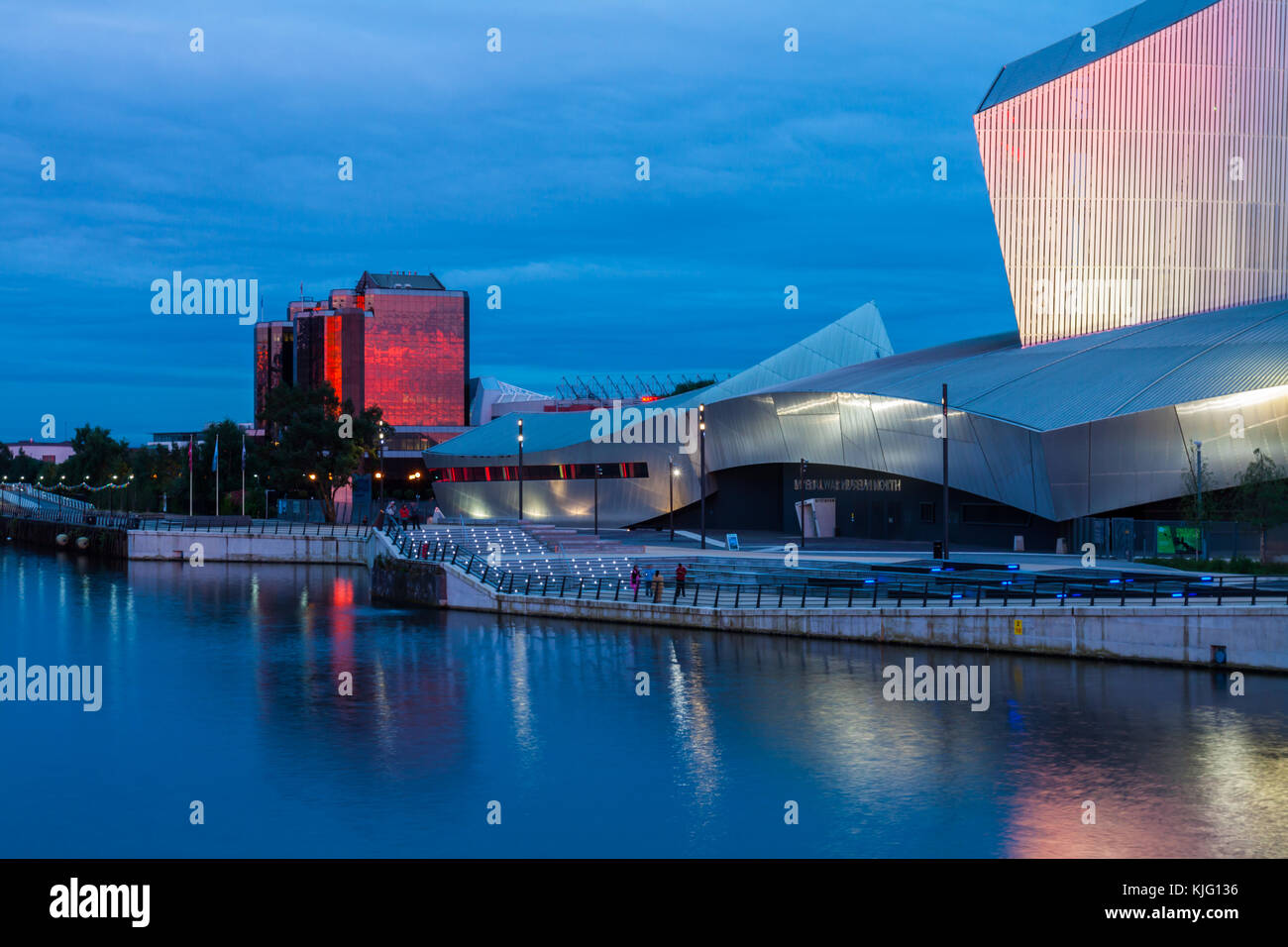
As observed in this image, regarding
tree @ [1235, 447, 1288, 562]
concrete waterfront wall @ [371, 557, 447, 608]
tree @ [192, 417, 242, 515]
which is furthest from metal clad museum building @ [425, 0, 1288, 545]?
tree @ [192, 417, 242, 515]

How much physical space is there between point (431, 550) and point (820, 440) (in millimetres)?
18558

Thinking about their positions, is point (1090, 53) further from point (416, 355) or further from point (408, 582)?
point (416, 355)

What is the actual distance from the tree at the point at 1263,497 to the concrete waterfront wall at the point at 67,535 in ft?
211

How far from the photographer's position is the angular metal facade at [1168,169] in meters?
54.0

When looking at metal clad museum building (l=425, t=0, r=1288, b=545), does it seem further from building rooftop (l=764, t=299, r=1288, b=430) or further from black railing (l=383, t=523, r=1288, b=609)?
black railing (l=383, t=523, r=1288, b=609)

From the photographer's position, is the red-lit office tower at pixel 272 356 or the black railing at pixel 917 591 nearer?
the black railing at pixel 917 591

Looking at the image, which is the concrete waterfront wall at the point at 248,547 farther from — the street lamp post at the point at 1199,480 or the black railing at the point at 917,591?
the street lamp post at the point at 1199,480
